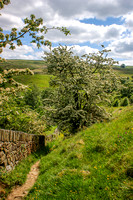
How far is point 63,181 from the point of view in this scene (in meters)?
4.71

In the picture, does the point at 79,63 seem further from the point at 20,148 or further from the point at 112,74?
the point at 20,148

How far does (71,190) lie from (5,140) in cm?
311

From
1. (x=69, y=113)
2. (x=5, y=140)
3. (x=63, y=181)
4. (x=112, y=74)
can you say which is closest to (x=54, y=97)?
(x=69, y=113)

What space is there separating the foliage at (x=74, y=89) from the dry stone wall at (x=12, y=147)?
5326mm

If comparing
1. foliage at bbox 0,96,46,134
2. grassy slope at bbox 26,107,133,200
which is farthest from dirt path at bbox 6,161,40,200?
foliage at bbox 0,96,46,134

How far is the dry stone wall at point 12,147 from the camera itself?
5598 mm

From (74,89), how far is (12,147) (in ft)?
27.3

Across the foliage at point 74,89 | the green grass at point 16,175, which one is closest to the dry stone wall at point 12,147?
the green grass at point 16,175

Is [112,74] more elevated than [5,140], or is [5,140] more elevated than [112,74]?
[112,74]

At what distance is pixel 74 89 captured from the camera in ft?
44.3

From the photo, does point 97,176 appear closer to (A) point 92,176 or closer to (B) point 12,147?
(A) point 92,176

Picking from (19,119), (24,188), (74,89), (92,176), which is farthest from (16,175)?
(74,89)

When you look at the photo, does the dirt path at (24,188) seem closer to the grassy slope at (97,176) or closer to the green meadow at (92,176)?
the green meadow at (92,176)

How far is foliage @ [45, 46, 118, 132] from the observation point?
530 inches
